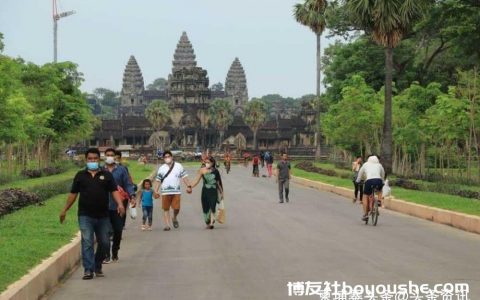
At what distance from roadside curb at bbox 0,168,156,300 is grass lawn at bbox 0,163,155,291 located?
11 cm

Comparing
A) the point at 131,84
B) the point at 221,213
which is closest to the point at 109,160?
the point at 221,213

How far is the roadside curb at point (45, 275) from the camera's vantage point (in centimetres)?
916

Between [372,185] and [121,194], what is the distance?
7.33m

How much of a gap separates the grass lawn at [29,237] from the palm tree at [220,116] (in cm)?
11430

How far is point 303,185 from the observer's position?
42.8 metres

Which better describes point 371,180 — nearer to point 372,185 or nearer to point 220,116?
point 372,185

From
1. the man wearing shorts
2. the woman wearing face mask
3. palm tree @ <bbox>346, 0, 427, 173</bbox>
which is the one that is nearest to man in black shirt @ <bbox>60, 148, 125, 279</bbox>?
the man wearing shorts

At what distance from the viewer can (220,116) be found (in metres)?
136

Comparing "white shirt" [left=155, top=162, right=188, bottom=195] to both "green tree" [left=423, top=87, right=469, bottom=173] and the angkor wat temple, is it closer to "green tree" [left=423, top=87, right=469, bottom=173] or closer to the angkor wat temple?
"green tree" [left=423, top=87, right=469, bottom=173]

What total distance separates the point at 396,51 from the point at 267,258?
4663cm

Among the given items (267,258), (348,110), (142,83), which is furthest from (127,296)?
(142,83)

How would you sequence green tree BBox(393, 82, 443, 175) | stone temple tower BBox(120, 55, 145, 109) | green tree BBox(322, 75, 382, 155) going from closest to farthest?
green tree BBox(393, 82, 443, 175), green tree BBox(322, 75, 382, 155), stone temple tower BBox(120, 55, 145, 109)

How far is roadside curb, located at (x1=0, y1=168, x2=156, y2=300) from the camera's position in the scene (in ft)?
30.0

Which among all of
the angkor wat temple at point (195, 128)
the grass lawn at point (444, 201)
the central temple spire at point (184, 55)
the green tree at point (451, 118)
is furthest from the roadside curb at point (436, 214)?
the central temple spire at point (184, 55)
